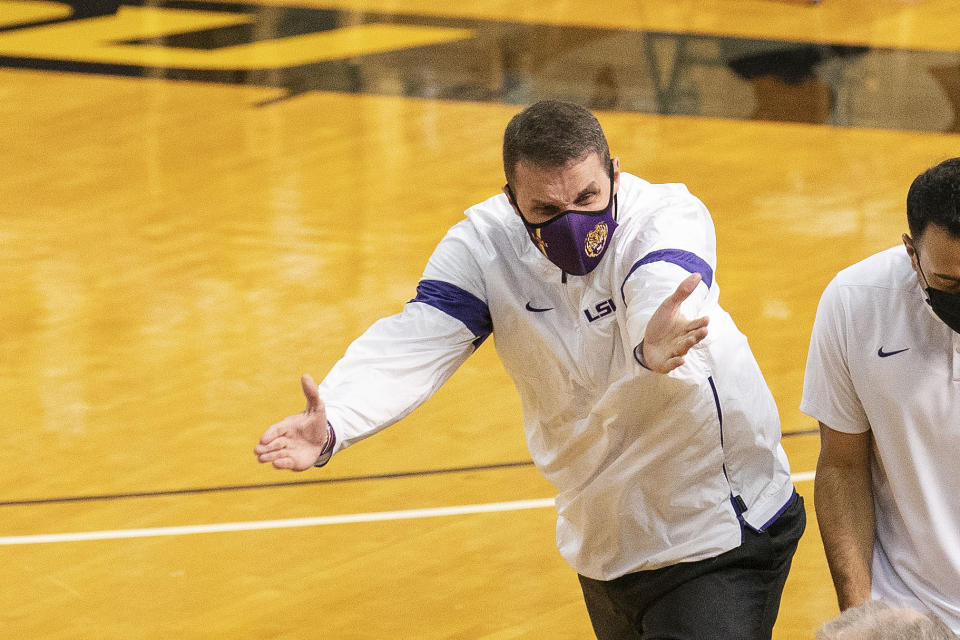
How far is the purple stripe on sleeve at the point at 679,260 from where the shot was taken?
115 inches

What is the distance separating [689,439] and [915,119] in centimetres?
768

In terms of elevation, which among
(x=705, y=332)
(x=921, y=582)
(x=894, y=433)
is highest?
(x=705, y=332)

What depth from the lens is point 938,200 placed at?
8.18 feet

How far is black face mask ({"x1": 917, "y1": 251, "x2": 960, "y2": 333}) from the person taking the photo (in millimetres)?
2580

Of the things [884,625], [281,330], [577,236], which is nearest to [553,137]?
[577,236]

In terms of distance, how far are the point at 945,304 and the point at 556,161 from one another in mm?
816

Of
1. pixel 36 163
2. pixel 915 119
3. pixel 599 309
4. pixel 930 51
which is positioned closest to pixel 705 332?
pixel 599 309

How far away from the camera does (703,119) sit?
10133 millimetres

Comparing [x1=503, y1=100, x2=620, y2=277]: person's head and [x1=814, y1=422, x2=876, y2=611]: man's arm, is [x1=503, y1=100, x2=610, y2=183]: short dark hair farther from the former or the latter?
[x1=814, y1=422, x2=876, y2=611]: man's arm

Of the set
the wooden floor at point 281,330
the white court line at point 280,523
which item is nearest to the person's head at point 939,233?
the wooden floor at point 281,330

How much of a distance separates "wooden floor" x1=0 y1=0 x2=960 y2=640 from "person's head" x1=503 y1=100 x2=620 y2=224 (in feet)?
6.37

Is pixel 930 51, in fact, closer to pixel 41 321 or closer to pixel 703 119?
pixel 703 119

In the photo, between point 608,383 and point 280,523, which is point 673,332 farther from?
point 280,523

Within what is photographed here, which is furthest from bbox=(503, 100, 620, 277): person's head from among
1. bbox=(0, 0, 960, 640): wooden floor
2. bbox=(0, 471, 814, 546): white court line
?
bbox=(0, 471, 814, 546): white court line
